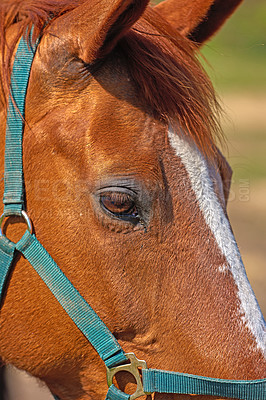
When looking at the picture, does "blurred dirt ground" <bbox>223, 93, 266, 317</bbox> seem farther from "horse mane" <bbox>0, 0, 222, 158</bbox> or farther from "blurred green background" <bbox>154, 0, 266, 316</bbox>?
"horse mane" <bbox>0, 0, 222, 158</bbox>

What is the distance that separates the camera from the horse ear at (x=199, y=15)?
6.55ft

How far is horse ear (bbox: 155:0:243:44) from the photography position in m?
2.00

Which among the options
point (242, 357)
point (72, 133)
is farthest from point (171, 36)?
point (242, 357)

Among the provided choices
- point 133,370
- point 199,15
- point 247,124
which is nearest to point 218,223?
point 133,370

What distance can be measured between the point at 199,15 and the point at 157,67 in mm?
586

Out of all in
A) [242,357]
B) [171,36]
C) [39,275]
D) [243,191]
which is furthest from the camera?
[243,191]

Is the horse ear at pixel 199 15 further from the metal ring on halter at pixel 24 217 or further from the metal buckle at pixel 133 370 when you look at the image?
the metal buckle at pixel 133 370

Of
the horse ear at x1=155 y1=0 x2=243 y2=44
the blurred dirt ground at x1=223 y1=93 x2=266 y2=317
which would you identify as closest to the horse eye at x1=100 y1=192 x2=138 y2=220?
the blurred dirt ground at x1=223 y1=93 x2=266 y2=317

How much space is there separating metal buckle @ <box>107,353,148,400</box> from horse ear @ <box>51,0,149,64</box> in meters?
0.97

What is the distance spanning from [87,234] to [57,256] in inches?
5.1

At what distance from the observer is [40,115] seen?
1544 mm

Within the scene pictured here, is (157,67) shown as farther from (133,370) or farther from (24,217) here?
(133,370)

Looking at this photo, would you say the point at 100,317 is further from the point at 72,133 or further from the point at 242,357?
the point at 72,133

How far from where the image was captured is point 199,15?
6.61 ft
